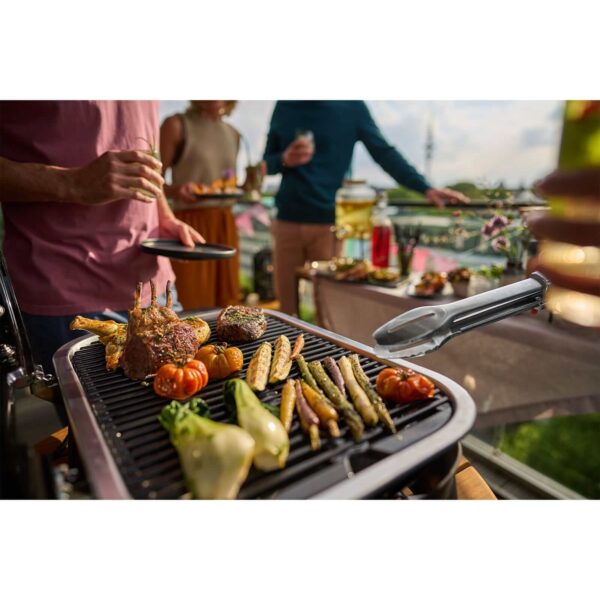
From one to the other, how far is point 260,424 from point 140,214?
134 cm

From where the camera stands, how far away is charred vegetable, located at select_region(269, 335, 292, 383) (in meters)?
1.35

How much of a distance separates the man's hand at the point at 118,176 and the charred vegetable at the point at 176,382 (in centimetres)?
68

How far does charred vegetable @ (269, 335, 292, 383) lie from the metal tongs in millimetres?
461

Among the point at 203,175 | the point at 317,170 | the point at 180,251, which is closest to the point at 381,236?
the point at 317,170

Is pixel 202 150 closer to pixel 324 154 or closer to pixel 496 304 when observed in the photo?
pixel 324 154

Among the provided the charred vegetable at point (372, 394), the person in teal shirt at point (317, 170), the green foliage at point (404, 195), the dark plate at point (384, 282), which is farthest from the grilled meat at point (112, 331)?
the green foliage at point (404, 195)

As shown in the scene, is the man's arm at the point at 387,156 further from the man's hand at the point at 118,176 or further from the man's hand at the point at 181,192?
the man's hand at the point at 118,176

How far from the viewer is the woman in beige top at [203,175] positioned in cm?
345

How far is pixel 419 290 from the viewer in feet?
8.79

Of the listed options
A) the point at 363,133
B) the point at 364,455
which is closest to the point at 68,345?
the point at 364,455

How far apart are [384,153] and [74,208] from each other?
261 cm

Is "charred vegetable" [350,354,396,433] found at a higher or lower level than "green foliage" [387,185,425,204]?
lower

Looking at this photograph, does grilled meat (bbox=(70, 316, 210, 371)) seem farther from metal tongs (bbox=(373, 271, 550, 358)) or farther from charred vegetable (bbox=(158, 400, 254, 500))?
metal tongs (bbox=(373, 271, 550, 358))

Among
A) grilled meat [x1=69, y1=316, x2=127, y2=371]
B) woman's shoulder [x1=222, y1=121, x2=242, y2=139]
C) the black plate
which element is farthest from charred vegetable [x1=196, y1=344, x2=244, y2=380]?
woman's shoulder [x1=222, y1=121, x2=242, y2=139]
